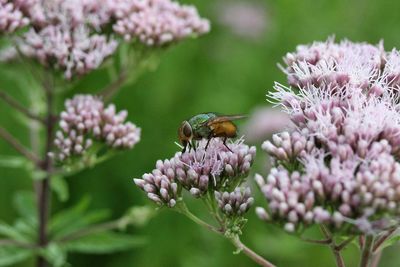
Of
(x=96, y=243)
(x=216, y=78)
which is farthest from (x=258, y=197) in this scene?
(x=96, y=243)

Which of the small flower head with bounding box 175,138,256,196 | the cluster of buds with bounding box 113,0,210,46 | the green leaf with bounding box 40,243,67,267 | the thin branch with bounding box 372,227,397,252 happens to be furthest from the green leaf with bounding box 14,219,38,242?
the thin branch with bounding box 372,227,397,252

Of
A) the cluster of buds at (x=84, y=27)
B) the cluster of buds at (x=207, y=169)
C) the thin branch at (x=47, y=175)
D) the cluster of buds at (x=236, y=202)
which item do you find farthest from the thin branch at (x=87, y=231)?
the cluster of buds at (x=236, y=202)

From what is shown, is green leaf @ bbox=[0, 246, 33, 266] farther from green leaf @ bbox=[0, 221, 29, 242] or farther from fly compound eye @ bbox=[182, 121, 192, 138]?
fly compound eye @ bbox=[182, 121, 192, 138]

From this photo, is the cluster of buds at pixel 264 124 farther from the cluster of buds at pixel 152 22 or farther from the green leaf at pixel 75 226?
the green leaf at pixel 75 226

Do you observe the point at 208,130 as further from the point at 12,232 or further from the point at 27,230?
the point at 27,230

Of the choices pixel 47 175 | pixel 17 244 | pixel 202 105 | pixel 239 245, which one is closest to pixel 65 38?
pixel 47 175
